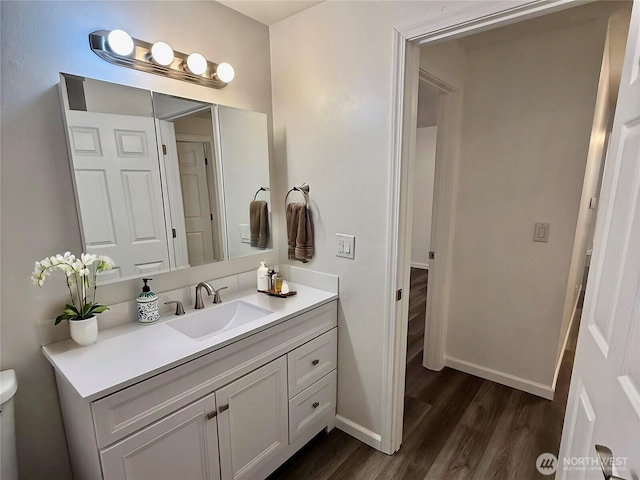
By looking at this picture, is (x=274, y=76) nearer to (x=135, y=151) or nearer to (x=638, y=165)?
(x=135, y=151)

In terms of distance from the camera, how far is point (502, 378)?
2467mm

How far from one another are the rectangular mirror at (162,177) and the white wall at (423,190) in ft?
12.7

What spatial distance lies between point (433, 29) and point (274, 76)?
974 mm

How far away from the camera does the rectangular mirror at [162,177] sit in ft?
4.37

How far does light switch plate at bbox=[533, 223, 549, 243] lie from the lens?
2.17 metres

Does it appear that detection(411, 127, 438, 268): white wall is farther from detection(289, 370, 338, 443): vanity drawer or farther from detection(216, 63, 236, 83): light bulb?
detection(216, 63, 236, 83): light bulb

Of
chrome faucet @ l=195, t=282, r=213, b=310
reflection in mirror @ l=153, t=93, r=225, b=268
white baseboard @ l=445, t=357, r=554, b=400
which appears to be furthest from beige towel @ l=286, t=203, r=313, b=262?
white baseboard @ l=445, t=357, r=554, b=400

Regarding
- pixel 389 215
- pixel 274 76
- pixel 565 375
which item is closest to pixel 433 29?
pixel 389 215

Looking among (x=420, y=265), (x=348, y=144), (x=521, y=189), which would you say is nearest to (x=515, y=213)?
(x=521, y=189)

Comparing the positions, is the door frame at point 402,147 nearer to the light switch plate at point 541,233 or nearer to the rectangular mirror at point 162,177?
the rectangular mirror at point 162,177

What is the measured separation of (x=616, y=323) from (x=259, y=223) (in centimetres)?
167

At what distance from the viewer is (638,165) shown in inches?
Answer: 29.7

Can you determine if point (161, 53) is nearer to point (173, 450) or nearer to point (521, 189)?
point (173, 450)

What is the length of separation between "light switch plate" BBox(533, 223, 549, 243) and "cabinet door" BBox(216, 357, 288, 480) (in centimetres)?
185
